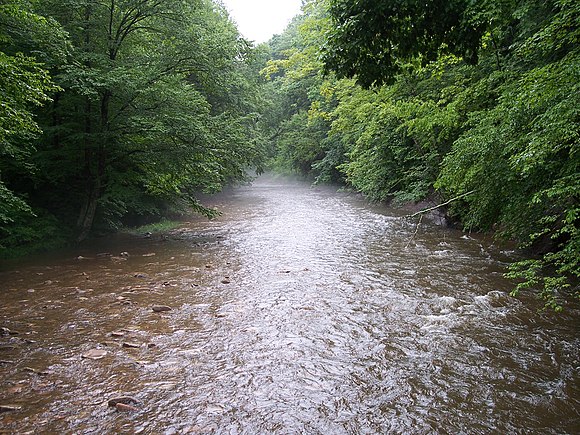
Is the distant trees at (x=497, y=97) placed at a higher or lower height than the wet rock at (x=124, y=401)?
higher

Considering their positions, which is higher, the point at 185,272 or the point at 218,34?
the point at 218,34

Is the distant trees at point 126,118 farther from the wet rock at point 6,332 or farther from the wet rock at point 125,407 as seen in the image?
the wet rock at point 125,407

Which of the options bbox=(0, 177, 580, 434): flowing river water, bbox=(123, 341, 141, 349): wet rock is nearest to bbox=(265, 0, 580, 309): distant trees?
bbox=(0, 177, 580, 434): flowing river water

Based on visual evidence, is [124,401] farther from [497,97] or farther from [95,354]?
[497,97]

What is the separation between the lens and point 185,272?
9.84 m

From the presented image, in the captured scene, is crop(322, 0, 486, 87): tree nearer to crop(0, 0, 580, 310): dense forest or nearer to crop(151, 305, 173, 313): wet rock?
crop(0, 0, 580, 310): dense forest

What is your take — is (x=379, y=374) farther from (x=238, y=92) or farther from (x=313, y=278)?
(x=238, y=92)

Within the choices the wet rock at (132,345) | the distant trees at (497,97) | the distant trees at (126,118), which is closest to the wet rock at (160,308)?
the wet rock at (132,345)

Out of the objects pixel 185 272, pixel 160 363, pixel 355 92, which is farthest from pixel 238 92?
pixel 160 363

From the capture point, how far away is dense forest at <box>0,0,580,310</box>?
15.9 feet

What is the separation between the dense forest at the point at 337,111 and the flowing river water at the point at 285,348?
104cm

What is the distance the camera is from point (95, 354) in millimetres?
5387

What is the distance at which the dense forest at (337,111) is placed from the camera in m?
4.84

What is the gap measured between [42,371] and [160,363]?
133cm
